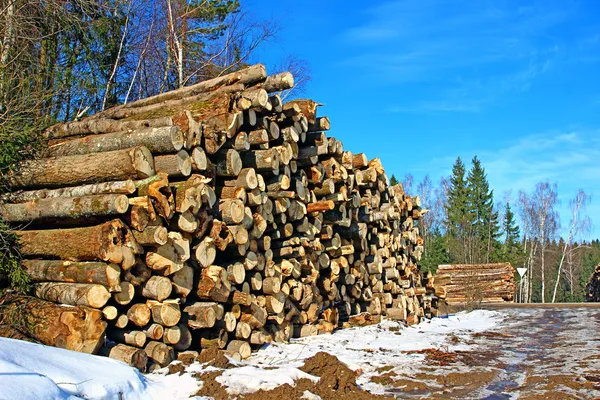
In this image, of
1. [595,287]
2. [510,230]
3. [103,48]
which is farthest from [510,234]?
[103,48]

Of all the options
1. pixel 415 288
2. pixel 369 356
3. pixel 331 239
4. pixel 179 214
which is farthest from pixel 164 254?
pixel 415 288

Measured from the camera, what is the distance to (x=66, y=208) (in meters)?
6.09

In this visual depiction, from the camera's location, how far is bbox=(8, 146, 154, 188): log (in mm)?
6156

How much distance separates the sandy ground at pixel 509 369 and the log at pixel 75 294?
3.04 m

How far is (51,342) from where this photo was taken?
521 centimetres

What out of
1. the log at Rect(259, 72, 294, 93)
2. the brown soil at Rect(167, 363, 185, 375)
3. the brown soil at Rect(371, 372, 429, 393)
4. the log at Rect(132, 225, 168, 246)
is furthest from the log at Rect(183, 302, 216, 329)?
the log at Rect(259, 72, 294, 93)

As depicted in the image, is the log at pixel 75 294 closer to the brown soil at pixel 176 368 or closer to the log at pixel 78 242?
the log at pixel 78 242

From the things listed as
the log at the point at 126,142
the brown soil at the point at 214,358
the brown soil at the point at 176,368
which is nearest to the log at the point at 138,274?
the brown soil at the point at 176,368

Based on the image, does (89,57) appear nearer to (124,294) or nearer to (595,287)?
(124,294)

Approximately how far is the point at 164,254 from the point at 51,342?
1395 mm

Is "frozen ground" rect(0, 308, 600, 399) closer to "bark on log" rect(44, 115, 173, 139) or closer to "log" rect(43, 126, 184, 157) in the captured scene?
"log" rect(43, 126, 184, 157)

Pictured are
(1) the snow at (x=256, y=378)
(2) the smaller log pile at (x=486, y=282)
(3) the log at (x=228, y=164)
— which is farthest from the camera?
(2) the smaller log pile at (x=486, y=282)

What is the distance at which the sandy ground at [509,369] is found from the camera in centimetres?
531

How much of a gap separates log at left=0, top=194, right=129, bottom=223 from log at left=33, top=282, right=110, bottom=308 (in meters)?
0.81
